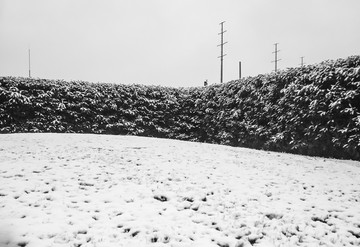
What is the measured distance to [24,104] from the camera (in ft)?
36.1

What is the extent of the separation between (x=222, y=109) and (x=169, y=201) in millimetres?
9019

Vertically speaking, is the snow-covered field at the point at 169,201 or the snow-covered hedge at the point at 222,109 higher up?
the snow-covered hedge at the point at 222,109

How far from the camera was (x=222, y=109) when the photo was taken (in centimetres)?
1277

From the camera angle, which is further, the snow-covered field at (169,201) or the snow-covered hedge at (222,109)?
the snow-covered hedge at (222,109)

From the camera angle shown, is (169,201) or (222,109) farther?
(222,109)

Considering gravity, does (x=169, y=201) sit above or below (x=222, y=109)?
below

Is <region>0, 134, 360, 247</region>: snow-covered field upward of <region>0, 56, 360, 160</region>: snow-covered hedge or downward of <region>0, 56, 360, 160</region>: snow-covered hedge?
downward

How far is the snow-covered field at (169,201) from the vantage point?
10.8 ft

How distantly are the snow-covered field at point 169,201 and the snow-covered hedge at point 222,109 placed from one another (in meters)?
1.99

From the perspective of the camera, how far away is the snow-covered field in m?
3.29

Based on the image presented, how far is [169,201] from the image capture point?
4.30 metres

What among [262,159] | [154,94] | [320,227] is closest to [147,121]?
[154,94]

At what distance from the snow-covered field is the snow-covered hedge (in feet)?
6.54

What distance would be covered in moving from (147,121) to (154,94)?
1598 millimetres
